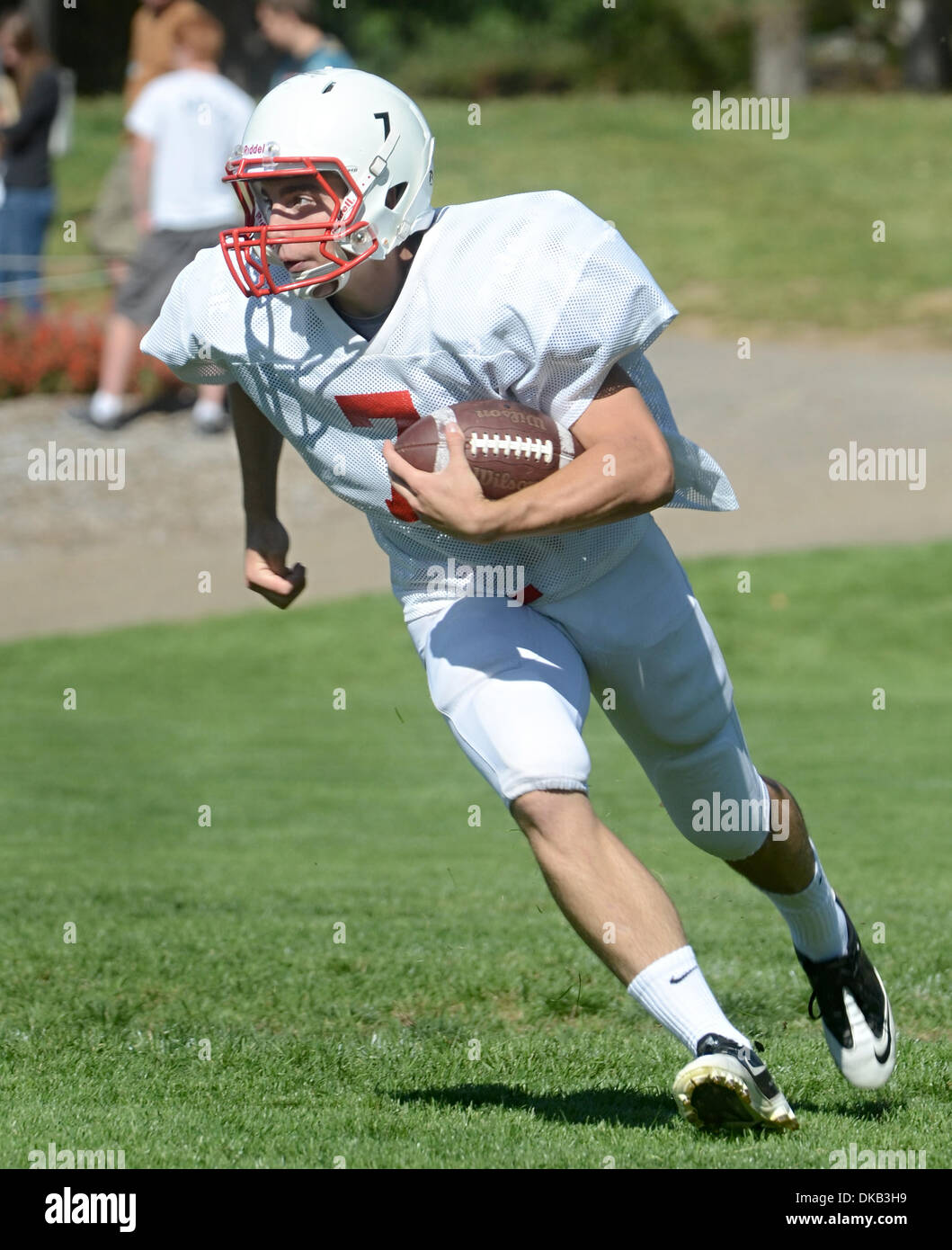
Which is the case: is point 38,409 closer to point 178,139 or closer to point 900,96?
point 178,139

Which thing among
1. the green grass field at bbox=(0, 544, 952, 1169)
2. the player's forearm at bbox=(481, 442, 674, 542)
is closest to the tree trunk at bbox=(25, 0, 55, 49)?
the green grass field at bbox=(0, 544, 952, 1169)

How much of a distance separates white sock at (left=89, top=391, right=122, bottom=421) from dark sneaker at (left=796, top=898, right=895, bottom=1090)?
32.9ft

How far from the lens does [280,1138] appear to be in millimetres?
3689

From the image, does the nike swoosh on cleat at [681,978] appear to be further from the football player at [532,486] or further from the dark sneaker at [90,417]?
the dark sneaker at [90,417]

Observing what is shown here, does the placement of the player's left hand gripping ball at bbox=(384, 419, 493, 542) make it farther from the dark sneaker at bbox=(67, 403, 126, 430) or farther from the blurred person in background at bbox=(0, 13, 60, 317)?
the blurred person in background at bbox=(0, 13, 60, 317)

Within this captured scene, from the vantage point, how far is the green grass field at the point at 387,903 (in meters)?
3.92

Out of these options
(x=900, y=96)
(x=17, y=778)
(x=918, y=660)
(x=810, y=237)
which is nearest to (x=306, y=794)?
(x=17, y=778)

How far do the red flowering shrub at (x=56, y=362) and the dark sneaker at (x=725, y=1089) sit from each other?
11617mm

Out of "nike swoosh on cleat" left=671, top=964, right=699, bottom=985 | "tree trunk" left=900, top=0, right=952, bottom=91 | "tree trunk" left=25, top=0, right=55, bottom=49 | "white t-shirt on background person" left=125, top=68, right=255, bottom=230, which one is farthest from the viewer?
"tree trunk" left=900, top=0, right=952, bottom=91

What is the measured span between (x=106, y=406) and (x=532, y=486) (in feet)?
33.9

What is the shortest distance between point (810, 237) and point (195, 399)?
9451 mm

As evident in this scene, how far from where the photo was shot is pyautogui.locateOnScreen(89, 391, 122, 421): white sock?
13414 millimetres
